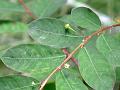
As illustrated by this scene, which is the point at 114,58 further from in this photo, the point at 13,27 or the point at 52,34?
the point at 13,27

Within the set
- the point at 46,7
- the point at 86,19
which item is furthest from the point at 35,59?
the point at 46,7

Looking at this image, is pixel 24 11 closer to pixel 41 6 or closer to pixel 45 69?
pixel 41 6

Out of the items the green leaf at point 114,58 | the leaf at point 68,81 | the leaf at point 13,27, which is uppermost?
the green leaf at point 114,58

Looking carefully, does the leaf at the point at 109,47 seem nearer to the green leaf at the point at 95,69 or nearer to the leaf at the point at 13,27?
the green leaf at the point at 95,69

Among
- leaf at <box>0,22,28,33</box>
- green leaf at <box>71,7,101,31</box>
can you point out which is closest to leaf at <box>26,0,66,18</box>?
leaf at <box>0,22,28,33</box>

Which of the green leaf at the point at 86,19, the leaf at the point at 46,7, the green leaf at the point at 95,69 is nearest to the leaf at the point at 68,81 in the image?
the green leaf at the point at 95,69

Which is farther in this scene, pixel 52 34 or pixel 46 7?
pixel 46 7
